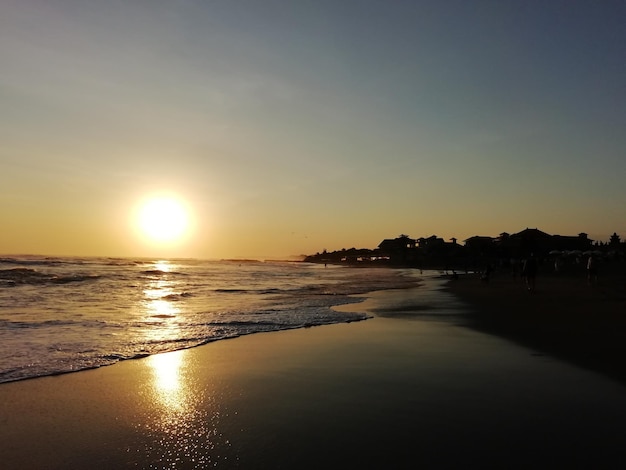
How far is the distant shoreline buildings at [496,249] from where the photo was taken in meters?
73.1

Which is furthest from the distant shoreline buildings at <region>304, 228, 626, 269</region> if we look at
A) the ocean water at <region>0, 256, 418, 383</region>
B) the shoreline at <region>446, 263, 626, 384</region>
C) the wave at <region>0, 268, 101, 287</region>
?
the wave at <region>0, 268, 101, 287</region>

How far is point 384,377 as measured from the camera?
7590 mm

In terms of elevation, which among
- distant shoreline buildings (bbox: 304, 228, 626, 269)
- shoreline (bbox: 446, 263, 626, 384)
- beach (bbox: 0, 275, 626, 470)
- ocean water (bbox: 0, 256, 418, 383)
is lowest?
ocean water (bbox: 0, 256, 418, 383)

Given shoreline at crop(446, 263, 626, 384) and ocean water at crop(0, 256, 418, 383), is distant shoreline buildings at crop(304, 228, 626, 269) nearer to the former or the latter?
shoreline at crop(446, 263, 626, 384)

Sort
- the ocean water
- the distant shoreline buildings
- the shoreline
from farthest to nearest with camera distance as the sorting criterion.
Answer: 1. the distant shoreline buildings
2. the ocean water
3. the shoreline

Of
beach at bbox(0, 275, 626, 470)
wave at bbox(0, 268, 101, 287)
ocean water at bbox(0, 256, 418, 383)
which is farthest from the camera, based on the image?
wave at bbox(0, 268, 101, 287)

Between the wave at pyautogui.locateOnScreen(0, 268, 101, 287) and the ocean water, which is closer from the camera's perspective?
the ocean water

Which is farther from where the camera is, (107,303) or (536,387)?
(107,303)

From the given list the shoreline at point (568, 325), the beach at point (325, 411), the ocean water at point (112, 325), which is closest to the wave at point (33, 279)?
the ocean water at point (112, 325)

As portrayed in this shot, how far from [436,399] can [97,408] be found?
15.7ft

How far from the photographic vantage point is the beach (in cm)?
456

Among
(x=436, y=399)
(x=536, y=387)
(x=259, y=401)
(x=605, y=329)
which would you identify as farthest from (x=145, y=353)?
(x=605, y=329)

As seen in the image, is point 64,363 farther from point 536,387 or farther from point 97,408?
point 536,387

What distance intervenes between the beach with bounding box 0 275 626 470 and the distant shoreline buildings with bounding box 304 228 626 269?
39.3 meters
